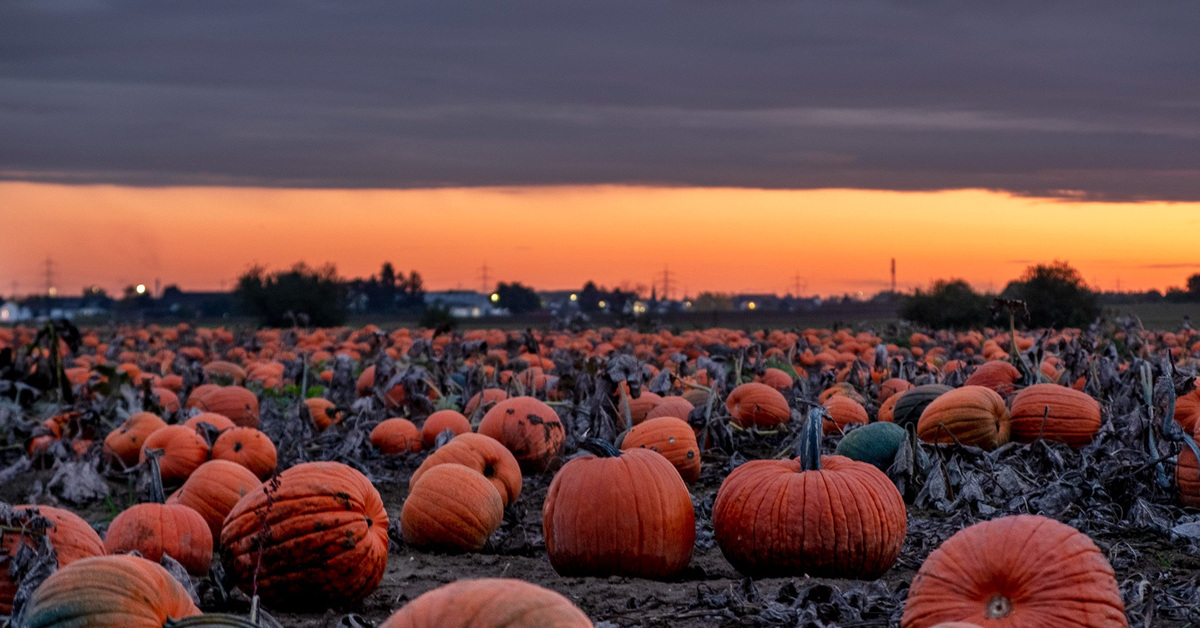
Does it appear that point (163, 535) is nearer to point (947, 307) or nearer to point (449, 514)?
point (449, 514)

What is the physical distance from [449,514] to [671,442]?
6.61 ft

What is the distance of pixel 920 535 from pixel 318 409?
6.61 metres

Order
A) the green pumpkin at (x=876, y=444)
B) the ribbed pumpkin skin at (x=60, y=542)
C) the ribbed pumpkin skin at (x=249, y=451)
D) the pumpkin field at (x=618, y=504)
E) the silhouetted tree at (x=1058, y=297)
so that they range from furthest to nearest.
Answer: the silhouetted tree at (x=1058, y=297) → the ribbed pumpkin skin at (x=249, y=451) → the green pumpkin at (x=876, y=444) → the ribbed pumpkin skin at (x=60, y=542) → the pumpkin field at (x=618, y=504)

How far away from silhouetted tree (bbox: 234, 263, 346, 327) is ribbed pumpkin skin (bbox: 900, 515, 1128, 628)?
117ft

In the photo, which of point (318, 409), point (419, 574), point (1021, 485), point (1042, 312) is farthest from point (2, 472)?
point (1042, 312)

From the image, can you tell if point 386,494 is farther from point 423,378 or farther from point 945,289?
point 945,289

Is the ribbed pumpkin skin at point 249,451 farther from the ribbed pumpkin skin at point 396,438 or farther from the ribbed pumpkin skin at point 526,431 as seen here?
the ribbed pumpkin skin at point 526,431

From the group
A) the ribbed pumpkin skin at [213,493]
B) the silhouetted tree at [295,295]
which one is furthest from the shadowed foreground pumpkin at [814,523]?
the silhouetted tree at [295,295]

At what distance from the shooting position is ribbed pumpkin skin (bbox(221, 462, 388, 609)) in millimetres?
4945

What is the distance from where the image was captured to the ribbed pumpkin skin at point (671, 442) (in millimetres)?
7930

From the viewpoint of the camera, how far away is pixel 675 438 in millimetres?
8000

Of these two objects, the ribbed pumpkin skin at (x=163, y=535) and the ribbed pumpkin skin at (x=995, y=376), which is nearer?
the ribbed pumpkin skin at (x=163, y=535)

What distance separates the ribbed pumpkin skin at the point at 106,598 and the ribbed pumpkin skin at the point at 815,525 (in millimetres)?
2497

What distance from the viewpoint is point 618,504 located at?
546 centimetres
